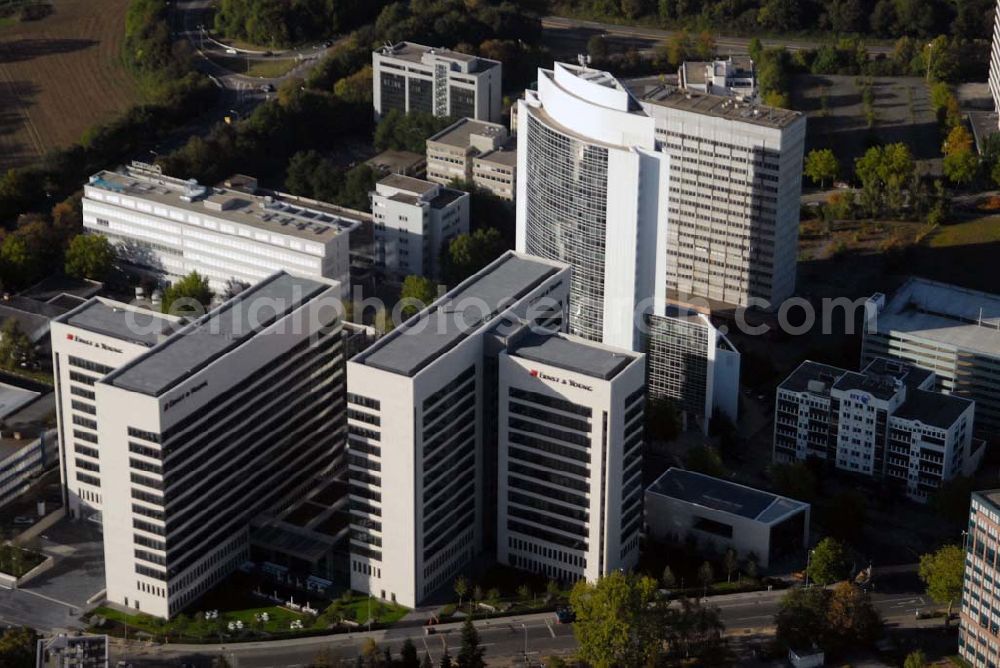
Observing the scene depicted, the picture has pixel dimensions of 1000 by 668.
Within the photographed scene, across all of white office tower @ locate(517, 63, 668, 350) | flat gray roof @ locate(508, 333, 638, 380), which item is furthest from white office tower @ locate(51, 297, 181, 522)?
white office tower @ locate(517, 63, 668, 350)

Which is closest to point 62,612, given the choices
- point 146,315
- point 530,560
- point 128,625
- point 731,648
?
point 128,625

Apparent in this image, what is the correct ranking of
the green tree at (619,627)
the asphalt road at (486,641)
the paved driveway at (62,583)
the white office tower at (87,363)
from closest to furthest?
the green tree at (619,627), the asphalt road at (486,641), the paved driveway at (62,583), the white office tower at (87,363)

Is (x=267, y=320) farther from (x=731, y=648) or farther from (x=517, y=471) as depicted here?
(x=731, y=648)

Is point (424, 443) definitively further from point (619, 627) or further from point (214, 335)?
point (619, 627)

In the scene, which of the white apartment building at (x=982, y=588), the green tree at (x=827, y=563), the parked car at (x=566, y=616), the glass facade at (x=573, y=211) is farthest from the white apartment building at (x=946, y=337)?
the parked car at (x=566, y=616)

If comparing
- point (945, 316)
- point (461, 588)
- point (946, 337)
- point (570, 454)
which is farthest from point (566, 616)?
point (945, 316)

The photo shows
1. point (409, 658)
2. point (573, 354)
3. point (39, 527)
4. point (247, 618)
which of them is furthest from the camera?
point (39, 527)

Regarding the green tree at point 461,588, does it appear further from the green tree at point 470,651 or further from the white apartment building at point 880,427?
the white apartment building at point 880,427
